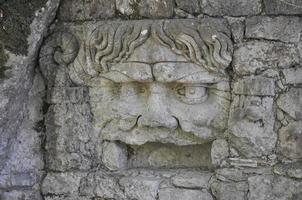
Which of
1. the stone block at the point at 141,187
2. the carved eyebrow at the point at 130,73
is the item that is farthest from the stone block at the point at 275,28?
the stone block at the point at 141,187

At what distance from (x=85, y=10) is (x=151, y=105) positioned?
625mm

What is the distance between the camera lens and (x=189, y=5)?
3.13 m

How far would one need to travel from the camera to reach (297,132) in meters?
3.09

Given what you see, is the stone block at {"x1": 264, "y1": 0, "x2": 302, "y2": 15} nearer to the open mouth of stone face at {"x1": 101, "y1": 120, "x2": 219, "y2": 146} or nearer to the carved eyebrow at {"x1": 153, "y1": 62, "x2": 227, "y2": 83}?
the carved eyebrow at {"x1": 153, "y1": 62, "x2": 227, "y2": 83}

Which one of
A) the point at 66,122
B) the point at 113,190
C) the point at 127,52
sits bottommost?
the point at 113,190

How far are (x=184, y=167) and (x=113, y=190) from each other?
42cm

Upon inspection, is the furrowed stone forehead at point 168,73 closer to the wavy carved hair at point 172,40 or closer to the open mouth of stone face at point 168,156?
the wavy carved hair at point 172,40

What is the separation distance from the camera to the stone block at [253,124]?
3.08 m

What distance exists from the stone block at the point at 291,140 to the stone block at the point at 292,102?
5 centimetres

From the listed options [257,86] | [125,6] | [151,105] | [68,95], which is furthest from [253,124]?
[68,95]

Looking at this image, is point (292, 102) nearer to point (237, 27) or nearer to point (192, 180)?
point (237, 27)

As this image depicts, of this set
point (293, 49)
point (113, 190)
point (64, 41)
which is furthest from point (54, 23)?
point (293, 49)

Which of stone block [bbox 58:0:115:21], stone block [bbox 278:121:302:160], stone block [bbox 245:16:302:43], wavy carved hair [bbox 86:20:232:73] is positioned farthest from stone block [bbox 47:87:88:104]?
stone block [bbox 278:121:302:160]

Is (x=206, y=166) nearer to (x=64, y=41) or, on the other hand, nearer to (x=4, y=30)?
(x=64, y=41)
